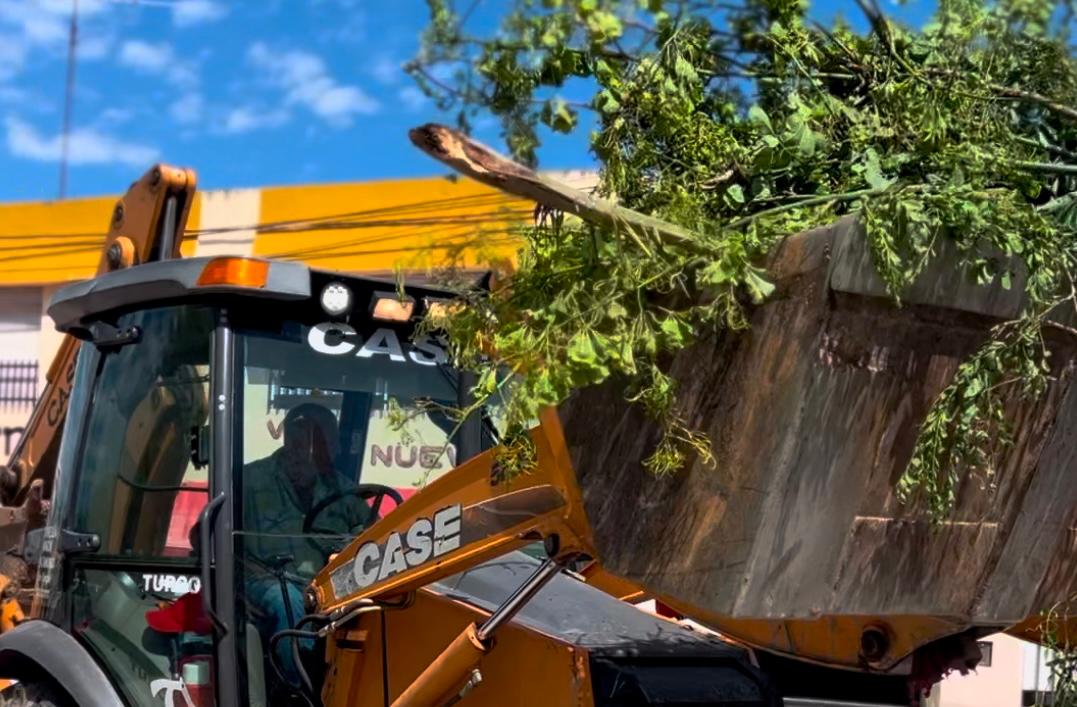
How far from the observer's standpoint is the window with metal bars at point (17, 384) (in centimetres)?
1727

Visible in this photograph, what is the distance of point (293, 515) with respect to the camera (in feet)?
12.4

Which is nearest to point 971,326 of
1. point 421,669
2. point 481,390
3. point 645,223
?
point 645,223

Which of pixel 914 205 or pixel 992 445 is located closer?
pixel 914 205

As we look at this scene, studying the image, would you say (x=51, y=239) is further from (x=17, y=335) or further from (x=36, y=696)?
(x=36, y=696)

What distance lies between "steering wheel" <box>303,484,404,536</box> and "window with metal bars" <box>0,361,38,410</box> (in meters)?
14.6

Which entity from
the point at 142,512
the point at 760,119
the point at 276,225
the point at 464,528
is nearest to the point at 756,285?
the point at 760,119

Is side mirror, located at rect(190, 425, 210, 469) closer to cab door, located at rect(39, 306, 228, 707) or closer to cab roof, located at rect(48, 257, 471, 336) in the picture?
cab door, located at rect(39, 306, 228, 707)

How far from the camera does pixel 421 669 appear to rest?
3.50 metres

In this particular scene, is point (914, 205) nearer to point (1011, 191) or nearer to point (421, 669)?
point (1011, 191)

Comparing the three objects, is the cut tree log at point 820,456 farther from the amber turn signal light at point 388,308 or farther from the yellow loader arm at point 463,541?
the amber turn signal light at point 388,308

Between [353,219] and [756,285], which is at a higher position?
[353,219]

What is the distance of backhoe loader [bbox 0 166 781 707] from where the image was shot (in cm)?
329

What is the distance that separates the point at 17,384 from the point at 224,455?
15.1 m

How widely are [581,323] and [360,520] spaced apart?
1926 millimetres
